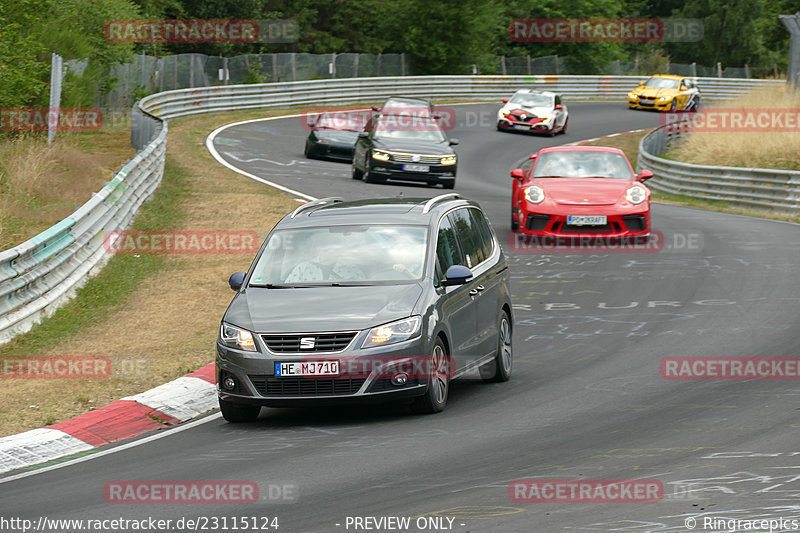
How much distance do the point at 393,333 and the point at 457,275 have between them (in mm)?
1026

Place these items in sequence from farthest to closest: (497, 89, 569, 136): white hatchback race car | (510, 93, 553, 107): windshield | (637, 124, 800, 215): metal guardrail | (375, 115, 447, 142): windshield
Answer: (510, 93, 553, 107): windshield < (497, 89, 569, 136): white hatchback race car < (375, 115, 447, 142): windshield < (637, 124, 800, 215): metal guardrail

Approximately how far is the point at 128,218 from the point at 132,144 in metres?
13.2

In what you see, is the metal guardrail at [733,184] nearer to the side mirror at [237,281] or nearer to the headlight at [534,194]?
the headlight at [534,194]

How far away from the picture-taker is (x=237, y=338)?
9.30 meters

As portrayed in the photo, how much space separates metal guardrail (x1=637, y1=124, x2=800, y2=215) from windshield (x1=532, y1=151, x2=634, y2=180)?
7.43m

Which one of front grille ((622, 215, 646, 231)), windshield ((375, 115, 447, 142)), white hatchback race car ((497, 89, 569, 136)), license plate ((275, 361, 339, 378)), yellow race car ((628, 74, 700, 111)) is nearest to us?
license plate ((275, 361, 339, 378))

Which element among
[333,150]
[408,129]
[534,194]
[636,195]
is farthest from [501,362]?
[333,150]

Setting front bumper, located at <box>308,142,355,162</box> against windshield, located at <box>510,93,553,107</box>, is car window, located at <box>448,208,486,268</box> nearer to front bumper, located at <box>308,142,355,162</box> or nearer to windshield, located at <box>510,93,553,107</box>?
front bumper, located at <box>308,142,355,162</box>

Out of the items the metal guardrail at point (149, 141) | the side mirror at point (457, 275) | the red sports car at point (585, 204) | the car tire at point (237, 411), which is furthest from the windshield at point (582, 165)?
the car tire at point (237, 411)

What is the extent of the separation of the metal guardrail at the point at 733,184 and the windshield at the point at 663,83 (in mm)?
20484

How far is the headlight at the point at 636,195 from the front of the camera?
19.5m

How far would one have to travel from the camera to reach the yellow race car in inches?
2202

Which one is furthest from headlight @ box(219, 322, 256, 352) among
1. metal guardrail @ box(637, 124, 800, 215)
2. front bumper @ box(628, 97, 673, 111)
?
front bumper @ box(628, 97, 673, 111)

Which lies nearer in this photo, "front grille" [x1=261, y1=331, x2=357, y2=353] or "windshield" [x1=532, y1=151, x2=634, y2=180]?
"front grille" [x1=261, y1=331, x2=357, y2=353]
